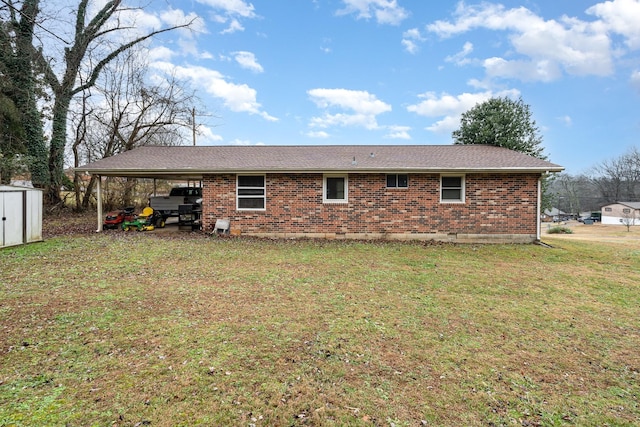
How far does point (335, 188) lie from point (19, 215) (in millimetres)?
9311

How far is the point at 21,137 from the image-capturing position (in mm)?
14766

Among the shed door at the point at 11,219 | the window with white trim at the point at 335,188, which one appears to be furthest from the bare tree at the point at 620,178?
the shed door at the point at 11,219

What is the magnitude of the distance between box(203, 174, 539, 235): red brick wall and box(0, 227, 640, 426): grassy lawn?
154 inches

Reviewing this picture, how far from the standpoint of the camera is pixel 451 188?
433 inches

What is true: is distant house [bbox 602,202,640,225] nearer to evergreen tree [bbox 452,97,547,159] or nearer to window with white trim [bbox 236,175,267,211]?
evergreen tree [bbox 452,97,547,159]

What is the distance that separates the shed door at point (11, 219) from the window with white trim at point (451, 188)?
12.8 m

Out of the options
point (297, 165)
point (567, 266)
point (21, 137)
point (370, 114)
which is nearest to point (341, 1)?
point (297, 165)

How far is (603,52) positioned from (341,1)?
13851 millimetres

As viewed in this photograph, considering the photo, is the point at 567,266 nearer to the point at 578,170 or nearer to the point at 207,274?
the point at 207,274

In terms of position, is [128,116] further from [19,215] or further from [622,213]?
[622,213]

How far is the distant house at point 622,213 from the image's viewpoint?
46400 mm

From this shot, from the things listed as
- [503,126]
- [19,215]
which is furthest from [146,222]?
[503,126]

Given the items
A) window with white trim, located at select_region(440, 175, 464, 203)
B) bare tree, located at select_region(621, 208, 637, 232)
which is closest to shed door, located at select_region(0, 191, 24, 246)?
window with white trim, located at select_region(440, 175, 464, 203)

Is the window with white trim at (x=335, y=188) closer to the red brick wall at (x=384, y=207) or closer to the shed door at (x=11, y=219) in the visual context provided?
the red brick wall at (x=384, y=207)
